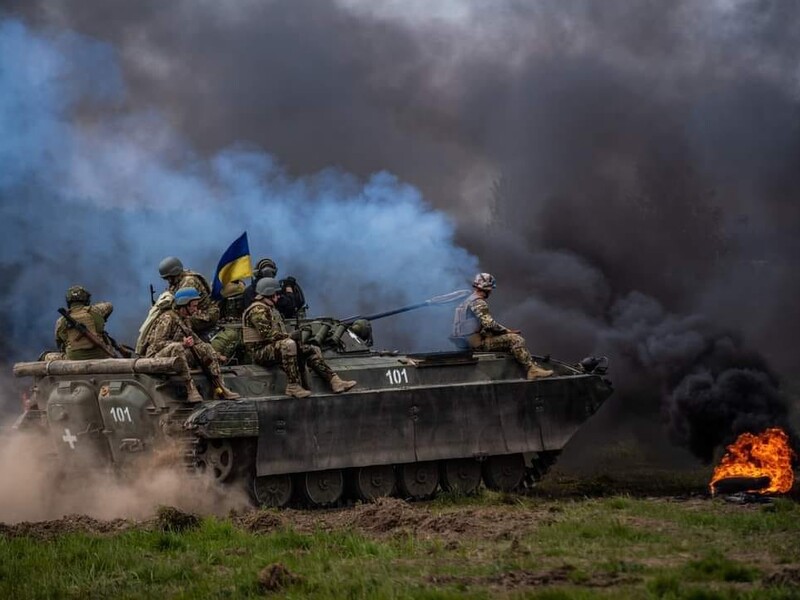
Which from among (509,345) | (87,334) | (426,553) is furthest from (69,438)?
(426,553)

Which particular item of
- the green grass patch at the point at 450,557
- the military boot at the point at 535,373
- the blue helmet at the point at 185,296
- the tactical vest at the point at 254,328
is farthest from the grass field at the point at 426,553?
the military boot at the point at 535,373

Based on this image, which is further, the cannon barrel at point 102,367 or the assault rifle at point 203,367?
the assault rifle at point 203,367

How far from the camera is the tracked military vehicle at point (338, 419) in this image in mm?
18484

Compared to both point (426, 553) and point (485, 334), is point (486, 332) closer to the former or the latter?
point (485, 334)

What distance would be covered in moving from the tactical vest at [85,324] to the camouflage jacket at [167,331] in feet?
5.40

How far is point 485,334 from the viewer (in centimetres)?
2188

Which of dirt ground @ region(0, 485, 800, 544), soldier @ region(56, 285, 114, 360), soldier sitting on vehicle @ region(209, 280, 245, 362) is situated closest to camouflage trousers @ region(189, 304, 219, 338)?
soldier sitting on vehicle @ region(209, 280, 245, 362)

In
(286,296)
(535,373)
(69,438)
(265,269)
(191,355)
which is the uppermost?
(265,269)

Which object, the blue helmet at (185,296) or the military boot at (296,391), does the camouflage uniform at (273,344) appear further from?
the blue helmet at (185,296)

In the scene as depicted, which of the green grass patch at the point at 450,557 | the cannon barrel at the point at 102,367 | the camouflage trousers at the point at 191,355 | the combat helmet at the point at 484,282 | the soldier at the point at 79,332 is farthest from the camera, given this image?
the combat helmet at the point at 484,282

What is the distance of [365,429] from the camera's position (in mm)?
19844

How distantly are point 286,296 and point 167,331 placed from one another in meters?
3.04

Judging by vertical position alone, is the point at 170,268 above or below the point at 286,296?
above

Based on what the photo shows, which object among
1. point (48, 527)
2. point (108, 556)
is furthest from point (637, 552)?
point (48, 527)
